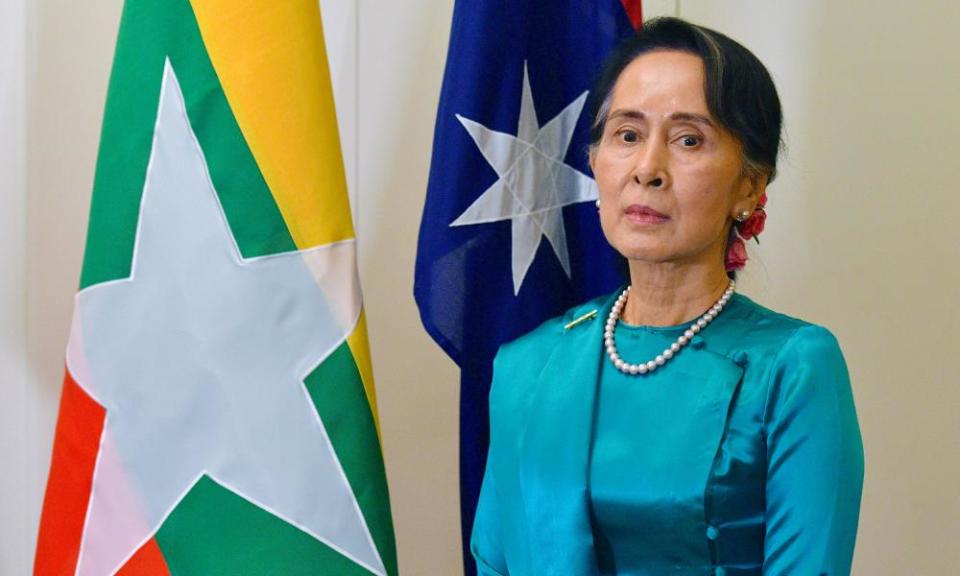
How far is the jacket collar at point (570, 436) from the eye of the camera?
1.20m

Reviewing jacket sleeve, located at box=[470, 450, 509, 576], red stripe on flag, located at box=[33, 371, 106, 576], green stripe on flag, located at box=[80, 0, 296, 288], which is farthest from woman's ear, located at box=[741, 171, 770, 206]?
red stripe on flag, located at box=[33, 371, 106, 576]

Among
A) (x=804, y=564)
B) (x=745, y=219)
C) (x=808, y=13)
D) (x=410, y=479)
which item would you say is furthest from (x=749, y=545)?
(x=808, y=13)

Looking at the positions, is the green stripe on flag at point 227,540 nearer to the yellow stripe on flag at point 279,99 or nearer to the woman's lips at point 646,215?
the yellow stripe on flag at point 279,99

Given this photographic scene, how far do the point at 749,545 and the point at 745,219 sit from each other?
35 centimetres

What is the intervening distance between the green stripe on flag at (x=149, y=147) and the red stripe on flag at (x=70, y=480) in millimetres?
151

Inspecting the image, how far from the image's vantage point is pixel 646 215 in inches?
48.3

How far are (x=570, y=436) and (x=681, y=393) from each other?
127mm

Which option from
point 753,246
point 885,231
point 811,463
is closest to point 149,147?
point 811,463

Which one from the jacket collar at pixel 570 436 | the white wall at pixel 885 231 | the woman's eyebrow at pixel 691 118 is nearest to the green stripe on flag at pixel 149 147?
the jacket collar at pixel 570 436

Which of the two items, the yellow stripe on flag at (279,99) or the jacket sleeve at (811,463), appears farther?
the yellow stripe on flag at (279,99)

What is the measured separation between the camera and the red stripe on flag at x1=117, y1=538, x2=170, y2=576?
1.37 m

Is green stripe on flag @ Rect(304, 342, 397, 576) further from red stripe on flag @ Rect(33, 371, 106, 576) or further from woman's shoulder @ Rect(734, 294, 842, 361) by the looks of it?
woman's shoulder @ Rect(734, 294, 842, 361)

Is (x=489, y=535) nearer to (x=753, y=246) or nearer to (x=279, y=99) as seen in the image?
(x=279, y=99)

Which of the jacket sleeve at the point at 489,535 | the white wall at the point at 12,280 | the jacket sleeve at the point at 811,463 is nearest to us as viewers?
the jacket sleeve at the point at 811,463
